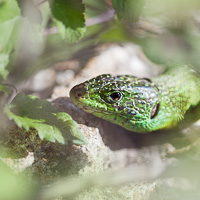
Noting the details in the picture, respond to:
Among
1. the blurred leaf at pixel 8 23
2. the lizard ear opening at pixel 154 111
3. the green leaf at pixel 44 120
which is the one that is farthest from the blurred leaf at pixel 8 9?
the lizard ear opening at pixel 154 111

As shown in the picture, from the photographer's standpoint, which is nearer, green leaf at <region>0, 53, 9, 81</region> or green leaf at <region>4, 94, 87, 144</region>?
green leaf at <region>4, 94, 87, 144</region>

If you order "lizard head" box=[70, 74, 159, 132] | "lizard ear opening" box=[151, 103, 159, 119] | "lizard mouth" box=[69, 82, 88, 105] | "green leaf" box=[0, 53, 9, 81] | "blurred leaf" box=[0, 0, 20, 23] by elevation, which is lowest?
"lizard ear opening" box=[151, 103, 159, 119]

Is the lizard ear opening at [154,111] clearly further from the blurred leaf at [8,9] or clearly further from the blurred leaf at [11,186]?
the blurred leaf at [8,9]

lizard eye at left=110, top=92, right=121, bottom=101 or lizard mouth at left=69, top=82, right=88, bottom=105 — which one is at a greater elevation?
lizard mouth at left=69, top=82, right=88, bottom=105

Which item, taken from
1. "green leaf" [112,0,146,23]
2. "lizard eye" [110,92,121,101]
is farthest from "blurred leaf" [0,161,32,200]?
"green leaf" [112,0,146,23]

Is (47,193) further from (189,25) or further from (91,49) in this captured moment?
(189,25)

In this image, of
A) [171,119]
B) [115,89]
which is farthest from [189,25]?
[115,89]

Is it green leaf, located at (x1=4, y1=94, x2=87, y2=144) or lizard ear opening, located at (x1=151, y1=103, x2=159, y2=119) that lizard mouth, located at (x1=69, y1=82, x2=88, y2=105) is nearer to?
green leaf, located at (x1=4, y1=94, x2=87, y2=144)
